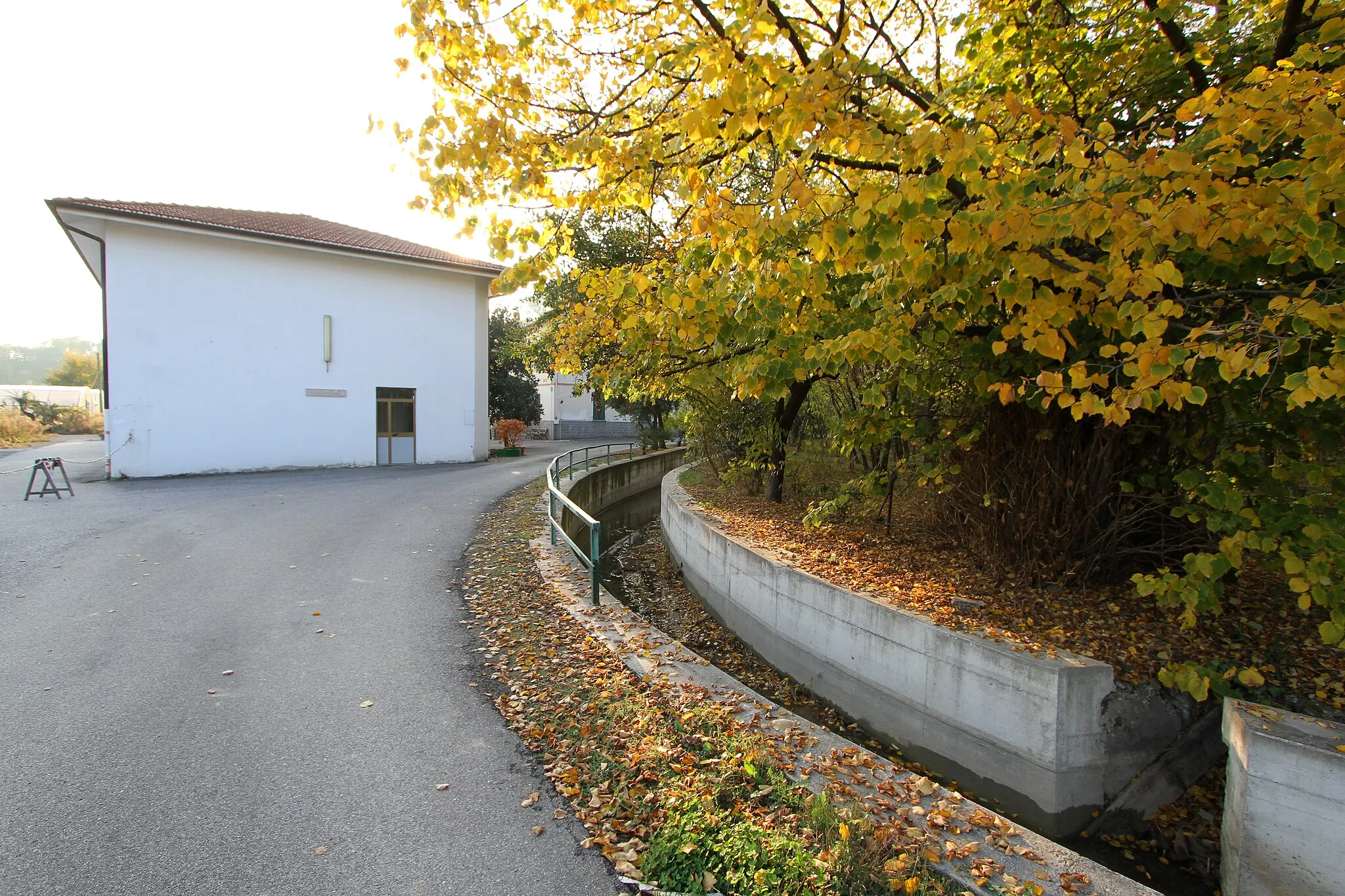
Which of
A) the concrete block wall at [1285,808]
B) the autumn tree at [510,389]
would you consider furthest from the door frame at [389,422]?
the concrete block wall at [1285,808]

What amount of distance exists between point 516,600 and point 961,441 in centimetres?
441

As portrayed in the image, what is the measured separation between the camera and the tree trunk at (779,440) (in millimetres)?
9473

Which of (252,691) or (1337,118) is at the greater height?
(1337,118)

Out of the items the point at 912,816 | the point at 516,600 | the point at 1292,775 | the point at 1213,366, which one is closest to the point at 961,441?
the point at 1213,366

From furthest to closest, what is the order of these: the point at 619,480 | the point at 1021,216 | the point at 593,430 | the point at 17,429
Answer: the point at 593,430, the point at 17,429, the point at 619,480, the point at 1021,216

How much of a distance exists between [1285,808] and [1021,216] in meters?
3.18

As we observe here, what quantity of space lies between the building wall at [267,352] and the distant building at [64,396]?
2503 cm

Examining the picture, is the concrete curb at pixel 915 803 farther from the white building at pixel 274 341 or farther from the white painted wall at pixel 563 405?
the white painted wall at pixel 563 405

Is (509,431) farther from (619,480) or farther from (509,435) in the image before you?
(619,480)

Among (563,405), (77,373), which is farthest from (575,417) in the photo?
(77,373)

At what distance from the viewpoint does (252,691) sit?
422 centimetres

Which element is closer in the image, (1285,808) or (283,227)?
(1285,808)

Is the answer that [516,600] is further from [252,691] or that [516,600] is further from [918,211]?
[918,211]

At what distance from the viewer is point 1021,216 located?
2.79 metres
